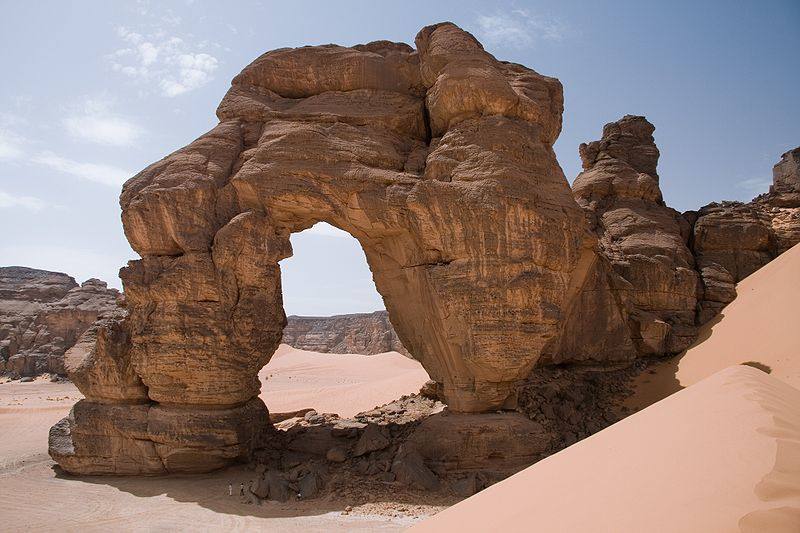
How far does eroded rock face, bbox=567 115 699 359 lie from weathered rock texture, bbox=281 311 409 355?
23.4 metres

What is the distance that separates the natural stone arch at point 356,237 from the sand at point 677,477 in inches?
193

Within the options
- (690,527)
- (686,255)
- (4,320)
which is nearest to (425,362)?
(690,527)

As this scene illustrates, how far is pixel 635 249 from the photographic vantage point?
15.2 metres

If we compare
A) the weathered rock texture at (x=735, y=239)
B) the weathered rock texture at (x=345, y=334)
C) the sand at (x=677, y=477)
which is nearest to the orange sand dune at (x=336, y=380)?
the weathered rock texture at (x=345, y=334)

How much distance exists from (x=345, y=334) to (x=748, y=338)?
34747 mm

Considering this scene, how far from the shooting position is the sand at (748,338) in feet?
39.5

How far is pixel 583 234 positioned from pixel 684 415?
668cm

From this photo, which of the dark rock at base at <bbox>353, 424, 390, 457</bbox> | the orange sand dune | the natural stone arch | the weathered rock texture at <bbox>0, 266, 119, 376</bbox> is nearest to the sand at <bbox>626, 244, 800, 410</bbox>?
the natural stone arch

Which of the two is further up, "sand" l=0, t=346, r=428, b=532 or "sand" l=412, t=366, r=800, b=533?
"sand" l=412, t=366, r=800, b=533

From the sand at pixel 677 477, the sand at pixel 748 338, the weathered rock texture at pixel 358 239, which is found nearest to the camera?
the sand at pixel 677 477

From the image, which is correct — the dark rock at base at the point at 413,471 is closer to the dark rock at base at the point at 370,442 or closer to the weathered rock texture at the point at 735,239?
the dark rock at base at the point at 370,442

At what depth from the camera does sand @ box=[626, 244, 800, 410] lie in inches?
474

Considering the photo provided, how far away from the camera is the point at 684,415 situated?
4527 mm

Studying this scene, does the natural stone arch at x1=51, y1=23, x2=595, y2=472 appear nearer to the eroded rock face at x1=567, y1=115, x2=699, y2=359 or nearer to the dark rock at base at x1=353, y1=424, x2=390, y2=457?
the dark rock at base at x1=353, y1=424, x2=390, y2=457
